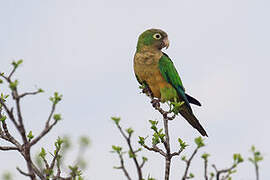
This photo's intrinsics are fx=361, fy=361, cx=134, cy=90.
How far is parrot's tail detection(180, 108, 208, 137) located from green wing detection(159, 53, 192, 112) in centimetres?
16

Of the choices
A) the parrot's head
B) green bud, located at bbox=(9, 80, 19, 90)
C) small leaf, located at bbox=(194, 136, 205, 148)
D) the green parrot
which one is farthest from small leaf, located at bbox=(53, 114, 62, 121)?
the parrot's head

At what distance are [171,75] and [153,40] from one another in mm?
1066

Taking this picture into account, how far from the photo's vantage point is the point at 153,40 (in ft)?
29.3

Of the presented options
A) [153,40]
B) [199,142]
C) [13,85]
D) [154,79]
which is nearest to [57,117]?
[13,85]

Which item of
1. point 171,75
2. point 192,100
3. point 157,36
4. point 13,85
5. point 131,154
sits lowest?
point 131,154

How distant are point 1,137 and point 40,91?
2138 mm

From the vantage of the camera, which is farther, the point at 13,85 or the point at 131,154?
the point at 131,154

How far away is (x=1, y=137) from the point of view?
19.2ft

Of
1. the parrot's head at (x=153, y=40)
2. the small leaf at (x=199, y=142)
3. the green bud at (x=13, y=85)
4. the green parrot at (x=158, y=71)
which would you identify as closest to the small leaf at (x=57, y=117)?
the green bud at (x=13, y=85)

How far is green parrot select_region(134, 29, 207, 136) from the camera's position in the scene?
27.5ft

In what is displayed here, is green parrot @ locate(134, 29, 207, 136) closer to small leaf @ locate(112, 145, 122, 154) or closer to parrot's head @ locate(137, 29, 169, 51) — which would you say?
parrot's head @ locate(137, 29, 169, 51)

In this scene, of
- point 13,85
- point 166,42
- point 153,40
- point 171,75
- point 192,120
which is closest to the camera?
point 13,85

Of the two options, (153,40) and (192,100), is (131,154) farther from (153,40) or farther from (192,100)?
(153,40)

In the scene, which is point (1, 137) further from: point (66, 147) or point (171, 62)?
point (171, 62)
